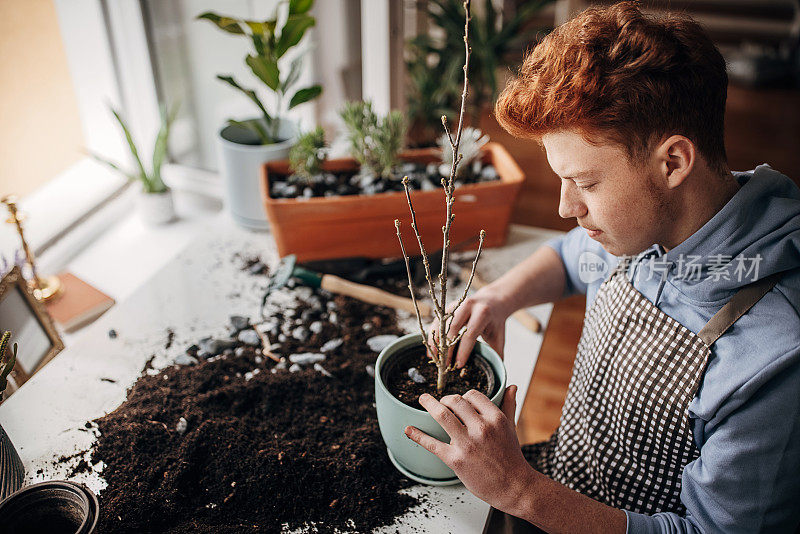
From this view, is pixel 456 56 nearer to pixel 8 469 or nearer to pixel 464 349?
pixel 464 349

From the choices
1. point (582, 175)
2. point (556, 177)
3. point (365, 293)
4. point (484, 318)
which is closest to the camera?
point (582, 175)

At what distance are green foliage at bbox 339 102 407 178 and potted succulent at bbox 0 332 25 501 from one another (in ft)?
2.98

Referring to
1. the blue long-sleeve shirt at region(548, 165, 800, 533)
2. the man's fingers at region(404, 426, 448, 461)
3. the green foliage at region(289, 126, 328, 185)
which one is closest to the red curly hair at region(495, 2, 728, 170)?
the blue long-sleeve shirt at region(548, 165, 800, 533)

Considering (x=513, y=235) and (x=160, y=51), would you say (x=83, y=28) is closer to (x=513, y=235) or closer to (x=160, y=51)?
(x=160, y=51)

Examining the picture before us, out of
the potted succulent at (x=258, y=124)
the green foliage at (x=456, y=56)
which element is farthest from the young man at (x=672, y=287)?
the green foliage at (x=456, y=56)

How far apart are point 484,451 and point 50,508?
1.88 ft

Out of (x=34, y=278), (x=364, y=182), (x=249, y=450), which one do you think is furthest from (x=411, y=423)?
(x=34, y=278)

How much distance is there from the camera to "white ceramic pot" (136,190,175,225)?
1829 mm

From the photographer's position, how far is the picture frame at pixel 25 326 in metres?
1.20

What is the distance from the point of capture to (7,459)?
895mm

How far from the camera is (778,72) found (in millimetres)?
4426

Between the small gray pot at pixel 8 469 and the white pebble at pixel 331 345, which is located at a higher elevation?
the small gray pot at pixel 8 469

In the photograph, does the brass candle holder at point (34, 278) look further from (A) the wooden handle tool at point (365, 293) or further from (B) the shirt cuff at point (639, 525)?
(B) the shirt cuff at point (639, 525)

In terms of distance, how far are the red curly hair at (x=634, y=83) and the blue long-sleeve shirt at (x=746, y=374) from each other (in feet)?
0.37
